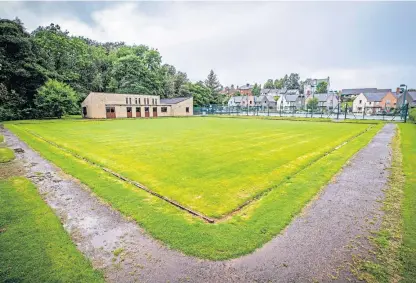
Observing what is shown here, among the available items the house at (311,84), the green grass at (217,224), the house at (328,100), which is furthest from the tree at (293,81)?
the green grass at (217,224)

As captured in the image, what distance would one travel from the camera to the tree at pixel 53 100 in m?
33.1

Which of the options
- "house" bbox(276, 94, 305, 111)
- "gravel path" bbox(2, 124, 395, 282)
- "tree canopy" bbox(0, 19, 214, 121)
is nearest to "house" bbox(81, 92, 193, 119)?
"tree canopy" bbox(0, 19, 214, 121)

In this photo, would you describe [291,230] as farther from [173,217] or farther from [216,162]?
[216,162]

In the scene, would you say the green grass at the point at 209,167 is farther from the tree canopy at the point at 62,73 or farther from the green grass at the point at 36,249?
the tree canopy at the point at 62,73

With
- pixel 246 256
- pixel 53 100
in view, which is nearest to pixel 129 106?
pixel 53 100

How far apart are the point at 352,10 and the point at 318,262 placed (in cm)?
1886

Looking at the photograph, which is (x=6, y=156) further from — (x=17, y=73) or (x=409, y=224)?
(x=17, y=73)

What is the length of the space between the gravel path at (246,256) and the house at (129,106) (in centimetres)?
3525

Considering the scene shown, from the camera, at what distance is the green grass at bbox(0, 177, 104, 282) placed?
2.79 m

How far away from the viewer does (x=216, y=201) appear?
16.5ft

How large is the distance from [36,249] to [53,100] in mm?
37355

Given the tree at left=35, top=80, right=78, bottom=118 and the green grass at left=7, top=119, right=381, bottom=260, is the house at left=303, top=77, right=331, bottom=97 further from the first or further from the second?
the green grass at left=7, top=119, right=381, bottom=260

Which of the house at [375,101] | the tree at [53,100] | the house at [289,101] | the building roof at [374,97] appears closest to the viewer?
the tree at [53,100]

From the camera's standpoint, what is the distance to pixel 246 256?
319cm
